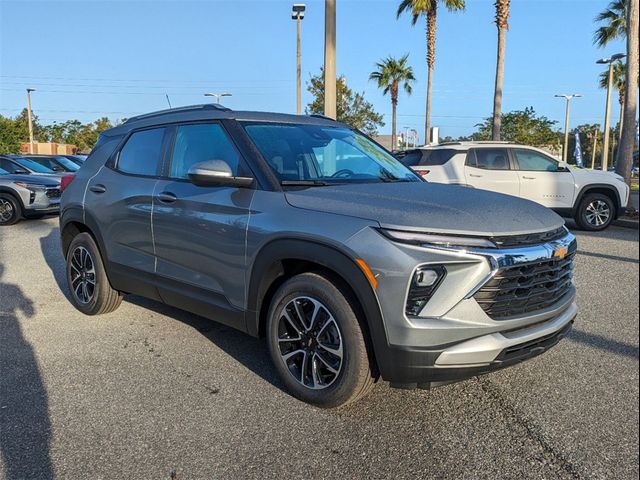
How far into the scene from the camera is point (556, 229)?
10.2ft

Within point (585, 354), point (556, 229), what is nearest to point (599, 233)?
point (585, 354)

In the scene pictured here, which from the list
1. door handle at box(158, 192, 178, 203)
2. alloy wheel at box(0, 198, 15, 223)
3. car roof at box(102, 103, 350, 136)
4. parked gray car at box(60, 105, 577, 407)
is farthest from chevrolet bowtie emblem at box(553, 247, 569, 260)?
alloy wheel at box(0, 198, 15, 223)

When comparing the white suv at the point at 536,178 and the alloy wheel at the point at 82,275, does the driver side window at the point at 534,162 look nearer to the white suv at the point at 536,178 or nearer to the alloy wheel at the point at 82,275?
the white suv at the point at 536,178

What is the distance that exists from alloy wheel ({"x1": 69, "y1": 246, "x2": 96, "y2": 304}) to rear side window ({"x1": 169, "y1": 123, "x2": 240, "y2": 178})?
1.51m

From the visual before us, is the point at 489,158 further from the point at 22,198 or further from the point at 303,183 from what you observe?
the point at 22,198

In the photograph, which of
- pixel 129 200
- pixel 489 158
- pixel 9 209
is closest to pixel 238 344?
pixel 129 200

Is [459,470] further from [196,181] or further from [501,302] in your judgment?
[196,181]

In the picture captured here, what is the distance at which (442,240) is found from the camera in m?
2.70

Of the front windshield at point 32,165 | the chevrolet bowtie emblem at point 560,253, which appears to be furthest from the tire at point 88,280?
the front windshield at point 32,165

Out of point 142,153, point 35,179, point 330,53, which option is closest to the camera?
point 142,153

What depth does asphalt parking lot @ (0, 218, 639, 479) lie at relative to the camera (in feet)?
8.69

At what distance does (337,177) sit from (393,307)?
54.6 inches

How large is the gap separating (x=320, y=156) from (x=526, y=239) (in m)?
1.74

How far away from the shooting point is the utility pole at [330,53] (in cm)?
945
